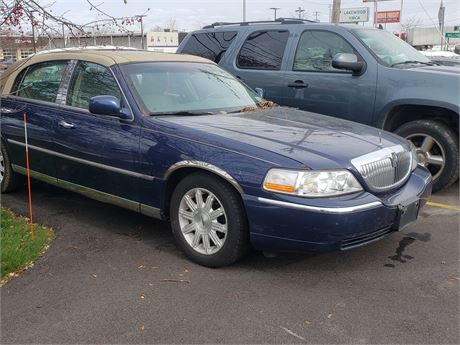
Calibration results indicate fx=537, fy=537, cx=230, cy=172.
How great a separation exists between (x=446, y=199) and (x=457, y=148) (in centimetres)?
58

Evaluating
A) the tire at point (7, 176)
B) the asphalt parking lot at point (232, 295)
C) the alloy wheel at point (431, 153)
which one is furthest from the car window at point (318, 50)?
the tire at point (7, 176)

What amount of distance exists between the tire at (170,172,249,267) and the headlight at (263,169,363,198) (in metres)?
0.35

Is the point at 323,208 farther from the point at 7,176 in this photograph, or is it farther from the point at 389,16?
the point at 389,16

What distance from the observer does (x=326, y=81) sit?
6.74m

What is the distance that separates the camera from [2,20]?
16.3ft

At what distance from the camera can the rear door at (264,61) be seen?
7.22m

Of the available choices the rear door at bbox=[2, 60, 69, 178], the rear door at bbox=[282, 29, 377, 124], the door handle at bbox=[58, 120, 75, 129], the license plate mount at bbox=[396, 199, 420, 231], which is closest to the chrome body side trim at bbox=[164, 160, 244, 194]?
the license plate mount at bbox=[396, 199, 420, 231]

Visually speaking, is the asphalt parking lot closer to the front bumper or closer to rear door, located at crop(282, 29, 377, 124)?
the front bumper

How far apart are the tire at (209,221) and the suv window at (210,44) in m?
4.19

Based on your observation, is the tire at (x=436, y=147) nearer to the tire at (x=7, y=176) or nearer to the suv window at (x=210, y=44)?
the suv window at (x=210, y=44)

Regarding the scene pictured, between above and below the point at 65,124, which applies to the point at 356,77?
above

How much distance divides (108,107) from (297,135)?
5.17ft

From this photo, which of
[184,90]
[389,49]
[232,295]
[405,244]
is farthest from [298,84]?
[232,295]

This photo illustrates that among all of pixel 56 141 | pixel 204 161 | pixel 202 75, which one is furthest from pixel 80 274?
pixel 202 75
